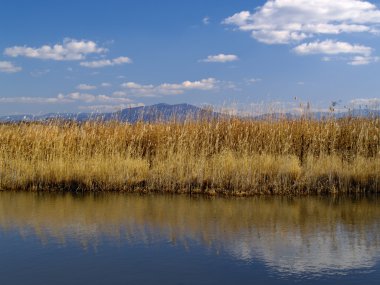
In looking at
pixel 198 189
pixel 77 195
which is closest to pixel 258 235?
pixel 198 189

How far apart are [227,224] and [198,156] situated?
4.85 metres

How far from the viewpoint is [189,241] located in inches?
265

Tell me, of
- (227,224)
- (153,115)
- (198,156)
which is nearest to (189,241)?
(227,224)

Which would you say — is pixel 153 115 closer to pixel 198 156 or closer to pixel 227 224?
pixel 198 156

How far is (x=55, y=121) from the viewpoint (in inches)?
568

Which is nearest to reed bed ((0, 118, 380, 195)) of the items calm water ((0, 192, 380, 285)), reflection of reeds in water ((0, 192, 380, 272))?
Answer: reflection of reeds in water ((0, 192, 380, 272))

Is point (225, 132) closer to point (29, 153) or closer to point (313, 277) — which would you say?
point (29, 153)

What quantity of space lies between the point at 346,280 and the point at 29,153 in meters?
9.72

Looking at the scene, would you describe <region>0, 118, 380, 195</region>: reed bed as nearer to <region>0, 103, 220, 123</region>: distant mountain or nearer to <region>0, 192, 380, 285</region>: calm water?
<region>0, 103, 220, 123</region>: distant mountain

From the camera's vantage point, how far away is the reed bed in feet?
35.9

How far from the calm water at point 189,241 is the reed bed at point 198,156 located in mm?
1061

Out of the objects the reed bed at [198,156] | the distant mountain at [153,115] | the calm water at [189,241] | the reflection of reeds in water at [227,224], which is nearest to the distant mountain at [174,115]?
the distant mountain at [153,115]

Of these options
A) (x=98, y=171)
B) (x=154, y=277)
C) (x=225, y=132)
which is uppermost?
(x=225, y=132)

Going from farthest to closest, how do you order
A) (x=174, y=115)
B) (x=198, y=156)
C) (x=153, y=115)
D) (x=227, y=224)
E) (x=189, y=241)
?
(x=153, y=115)
(x=174, y=115)
(x=198, y=156)
(x=227, y=224)
(x=189, y=241)
